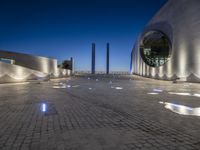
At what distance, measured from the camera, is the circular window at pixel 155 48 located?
1672 inches

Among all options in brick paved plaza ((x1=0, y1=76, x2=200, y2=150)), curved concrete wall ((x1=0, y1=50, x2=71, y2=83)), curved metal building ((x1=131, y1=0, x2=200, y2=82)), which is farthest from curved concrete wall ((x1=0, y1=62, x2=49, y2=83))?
curved metal building ((x1=131, y1=0, x2=200, y2=82))

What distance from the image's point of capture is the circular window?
42.5 metres

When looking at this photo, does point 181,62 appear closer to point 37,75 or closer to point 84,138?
point 37,75

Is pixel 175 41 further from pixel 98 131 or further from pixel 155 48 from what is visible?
pixel 98 131

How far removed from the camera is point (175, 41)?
3484 centimetres

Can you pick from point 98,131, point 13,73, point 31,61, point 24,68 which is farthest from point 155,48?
point 98,131

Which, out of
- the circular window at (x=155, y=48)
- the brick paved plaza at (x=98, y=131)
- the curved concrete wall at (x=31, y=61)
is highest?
the circular window at (x=155, y=48)

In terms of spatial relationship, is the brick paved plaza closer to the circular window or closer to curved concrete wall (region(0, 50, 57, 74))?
curved concrete wall (region(0, 50, 57, 74))

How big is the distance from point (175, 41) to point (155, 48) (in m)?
14.1

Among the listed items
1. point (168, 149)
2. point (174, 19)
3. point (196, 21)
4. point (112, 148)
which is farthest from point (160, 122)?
point (174, 19)

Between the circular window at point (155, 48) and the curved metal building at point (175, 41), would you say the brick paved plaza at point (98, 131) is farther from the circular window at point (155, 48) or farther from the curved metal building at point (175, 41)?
the circular window at point (155, 48)

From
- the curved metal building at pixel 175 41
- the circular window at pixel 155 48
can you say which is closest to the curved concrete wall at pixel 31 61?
the curved metal building at pixel 175 41

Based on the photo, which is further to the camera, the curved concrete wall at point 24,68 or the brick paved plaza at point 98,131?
the curved concrete wall at point 24,68

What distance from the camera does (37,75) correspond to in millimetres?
29469
